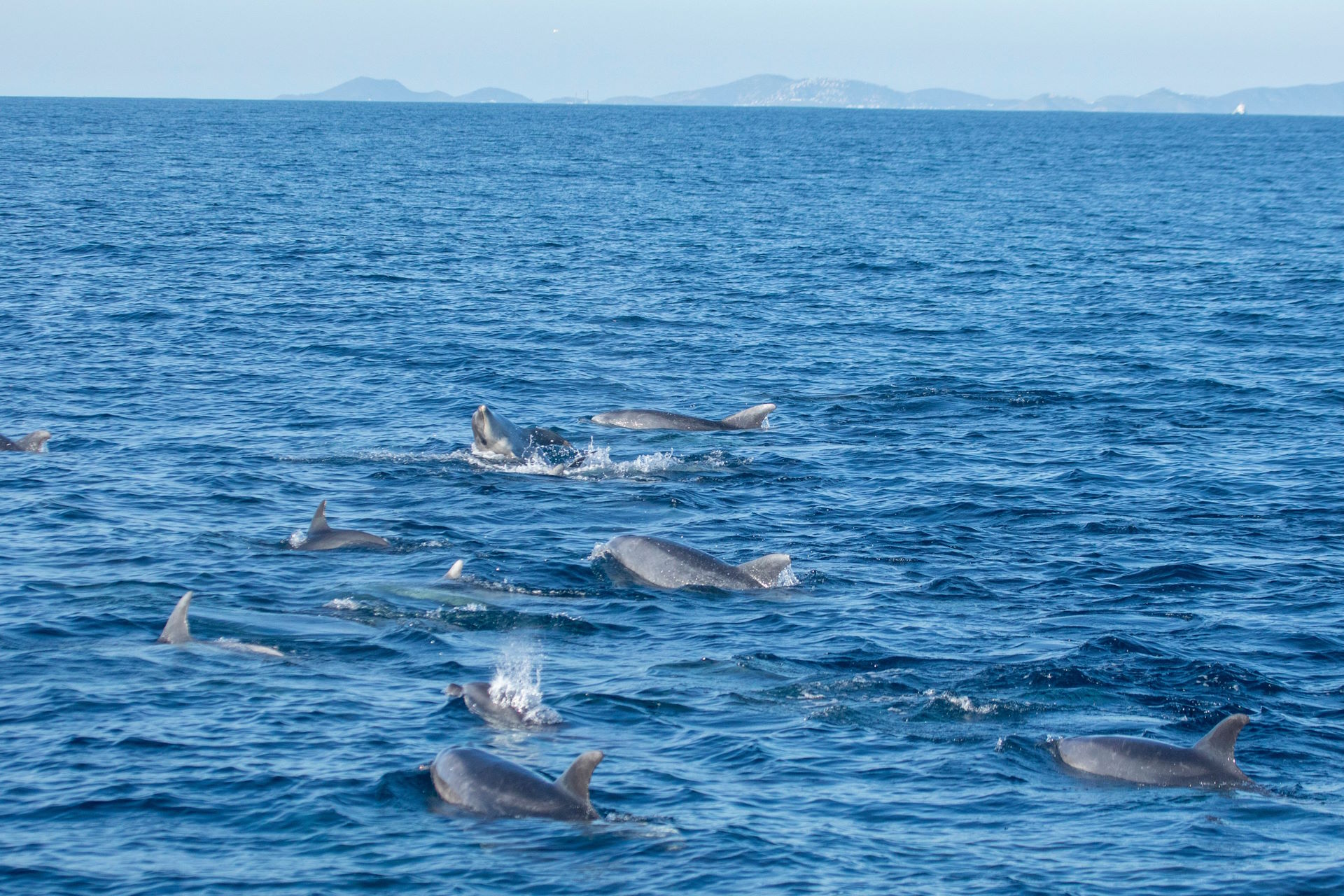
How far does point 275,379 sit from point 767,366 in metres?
12.9

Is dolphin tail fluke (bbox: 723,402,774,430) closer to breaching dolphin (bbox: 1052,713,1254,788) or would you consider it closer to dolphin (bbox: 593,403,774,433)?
dolphin (bbox: 593,403,774,433)

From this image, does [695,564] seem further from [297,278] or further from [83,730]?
[297,278]

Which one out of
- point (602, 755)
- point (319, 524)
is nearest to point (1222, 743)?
point (602, 755)

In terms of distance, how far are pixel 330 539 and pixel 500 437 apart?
6.31 meters

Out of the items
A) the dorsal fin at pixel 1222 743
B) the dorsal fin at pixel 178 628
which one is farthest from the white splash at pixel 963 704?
the dorsal fin at pixel 178 628

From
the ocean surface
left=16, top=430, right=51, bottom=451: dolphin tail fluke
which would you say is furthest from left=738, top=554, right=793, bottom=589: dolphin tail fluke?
left=16, top=430, right=51, bottom=451: dolphin tail fluke

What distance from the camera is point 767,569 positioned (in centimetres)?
1997

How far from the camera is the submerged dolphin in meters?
26.7

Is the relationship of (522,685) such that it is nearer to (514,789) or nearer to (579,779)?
(514,789)

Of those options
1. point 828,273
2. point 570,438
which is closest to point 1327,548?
point 570,438

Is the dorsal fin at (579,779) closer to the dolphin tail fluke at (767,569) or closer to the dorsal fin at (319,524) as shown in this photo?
the dolphin tail fluke at (767,569)

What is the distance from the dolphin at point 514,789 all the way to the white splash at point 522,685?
1.79 metres

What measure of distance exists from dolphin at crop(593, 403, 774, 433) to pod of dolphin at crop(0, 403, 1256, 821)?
349 inches

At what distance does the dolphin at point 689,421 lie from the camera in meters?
29.8
